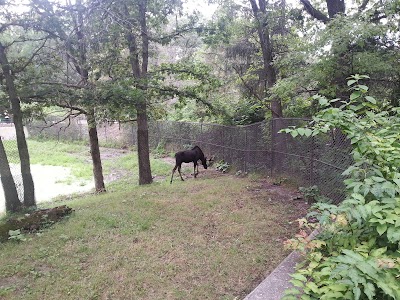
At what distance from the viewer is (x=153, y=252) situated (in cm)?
520

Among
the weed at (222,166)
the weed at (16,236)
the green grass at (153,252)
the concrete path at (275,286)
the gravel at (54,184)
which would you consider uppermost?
the concrete path at (275,286)

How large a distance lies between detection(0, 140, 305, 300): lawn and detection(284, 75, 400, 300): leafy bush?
2.16 metres

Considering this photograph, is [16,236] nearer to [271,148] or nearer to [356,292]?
[356,292]

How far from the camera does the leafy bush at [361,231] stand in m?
1.71

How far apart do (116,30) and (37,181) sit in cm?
920

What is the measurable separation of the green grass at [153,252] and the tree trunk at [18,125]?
1364mm

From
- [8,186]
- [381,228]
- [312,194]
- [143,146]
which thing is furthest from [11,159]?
[381,228]

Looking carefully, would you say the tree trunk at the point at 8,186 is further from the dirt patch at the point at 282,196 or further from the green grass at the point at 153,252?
the dirt patch at the point at 282,196

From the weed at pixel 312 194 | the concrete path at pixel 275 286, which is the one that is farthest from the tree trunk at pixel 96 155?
the concrete path at pixel 275 286

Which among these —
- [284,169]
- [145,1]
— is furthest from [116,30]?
[284,169]

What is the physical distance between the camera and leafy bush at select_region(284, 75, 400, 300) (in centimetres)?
171

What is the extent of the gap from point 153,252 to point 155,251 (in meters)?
0.05

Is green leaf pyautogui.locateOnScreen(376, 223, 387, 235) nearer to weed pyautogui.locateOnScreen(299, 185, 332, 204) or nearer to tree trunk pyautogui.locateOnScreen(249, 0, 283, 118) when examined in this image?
weed pyautogui.locateOnScreen(299, 185, 332, 204)

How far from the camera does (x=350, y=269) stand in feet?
Answer: 5.59
